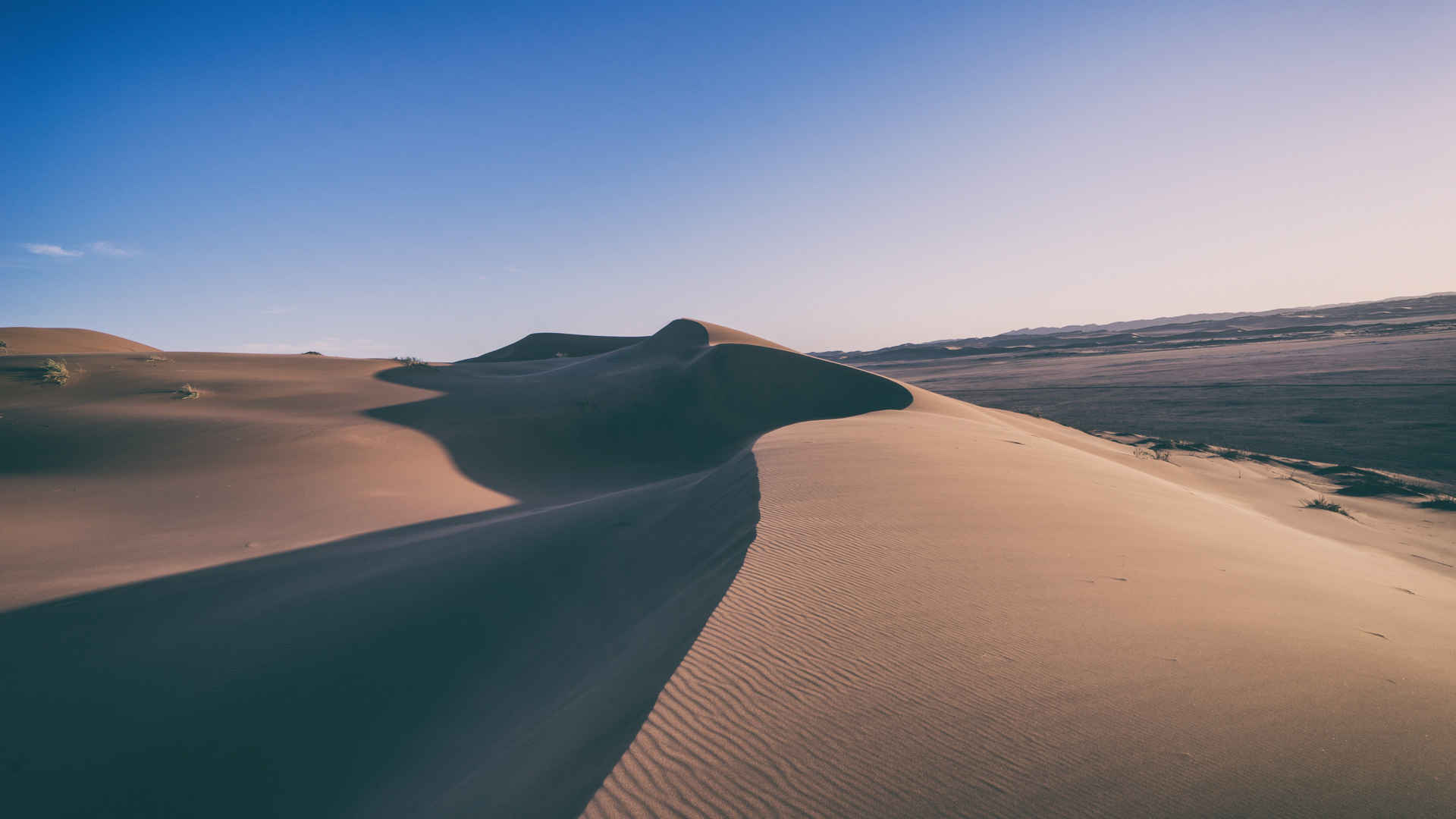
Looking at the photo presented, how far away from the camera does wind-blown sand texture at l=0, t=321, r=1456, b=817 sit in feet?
7.04

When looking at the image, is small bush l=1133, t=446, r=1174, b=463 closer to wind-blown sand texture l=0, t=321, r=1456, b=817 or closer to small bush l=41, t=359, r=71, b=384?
wind-blown sand texture l=0, t=321, r=1456, b=817

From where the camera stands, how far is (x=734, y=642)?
116 inches

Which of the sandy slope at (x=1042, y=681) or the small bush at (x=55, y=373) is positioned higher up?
the small bush at (x=55, y=373)

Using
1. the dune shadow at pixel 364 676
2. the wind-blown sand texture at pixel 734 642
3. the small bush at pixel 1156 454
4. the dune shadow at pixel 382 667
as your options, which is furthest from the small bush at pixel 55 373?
the small bush at pixel 1156 454

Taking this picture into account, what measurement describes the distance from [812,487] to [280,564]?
18.1 feet

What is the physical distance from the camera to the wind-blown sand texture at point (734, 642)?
2145mm

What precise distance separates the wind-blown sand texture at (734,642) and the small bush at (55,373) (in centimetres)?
269

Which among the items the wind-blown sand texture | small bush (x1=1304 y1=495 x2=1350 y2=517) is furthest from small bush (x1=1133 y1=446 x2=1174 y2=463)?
small bush (x1=1304 y1=495 x2=1350 y2=517)

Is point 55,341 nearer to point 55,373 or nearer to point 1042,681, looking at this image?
point 55,373

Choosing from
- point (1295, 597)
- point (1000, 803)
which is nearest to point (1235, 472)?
point (1295, 597)

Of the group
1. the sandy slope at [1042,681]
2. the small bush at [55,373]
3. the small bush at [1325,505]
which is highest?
the small bush at [55,373]

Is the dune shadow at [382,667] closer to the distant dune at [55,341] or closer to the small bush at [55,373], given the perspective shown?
the small bush at [55,373]

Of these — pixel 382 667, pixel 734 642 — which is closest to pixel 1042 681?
pixel 734 642

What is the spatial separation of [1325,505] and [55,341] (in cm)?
3231
